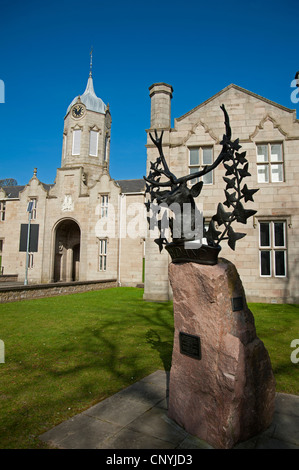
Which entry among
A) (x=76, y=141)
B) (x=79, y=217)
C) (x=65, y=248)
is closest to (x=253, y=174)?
(x=79, y=217)

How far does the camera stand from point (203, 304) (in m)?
3.42

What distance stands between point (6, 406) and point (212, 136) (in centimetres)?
1299

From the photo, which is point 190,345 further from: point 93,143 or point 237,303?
point 93,143

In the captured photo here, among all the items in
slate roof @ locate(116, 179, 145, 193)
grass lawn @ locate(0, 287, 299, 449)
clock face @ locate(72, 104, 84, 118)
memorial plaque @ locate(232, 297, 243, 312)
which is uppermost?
clock face @ locate(72, 104, 84, 118)

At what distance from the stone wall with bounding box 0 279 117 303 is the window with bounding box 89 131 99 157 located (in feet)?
49.0

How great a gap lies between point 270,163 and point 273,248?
3876mm

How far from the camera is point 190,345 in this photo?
355cm

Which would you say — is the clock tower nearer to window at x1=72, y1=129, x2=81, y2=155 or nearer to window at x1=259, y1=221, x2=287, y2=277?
window at x1=72, y1=129, x2=81, y2=155

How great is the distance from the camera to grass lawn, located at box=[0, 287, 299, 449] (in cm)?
388

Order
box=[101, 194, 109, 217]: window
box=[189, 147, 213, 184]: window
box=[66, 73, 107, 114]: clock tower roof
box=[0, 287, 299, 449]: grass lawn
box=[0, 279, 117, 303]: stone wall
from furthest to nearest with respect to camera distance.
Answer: box=[66, 73, 107, 114]: clock tower roof, box=[101, 194, 109, 217]: window, box=[189, 147, 213, 184]: window, box=[0, 279, 117, 303]: stone wall, box=[0, 287, 299, 449]: grass lawn

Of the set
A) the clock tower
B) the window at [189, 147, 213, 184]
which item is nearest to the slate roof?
the clock tower

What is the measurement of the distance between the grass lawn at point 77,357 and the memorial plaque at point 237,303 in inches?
86.5
